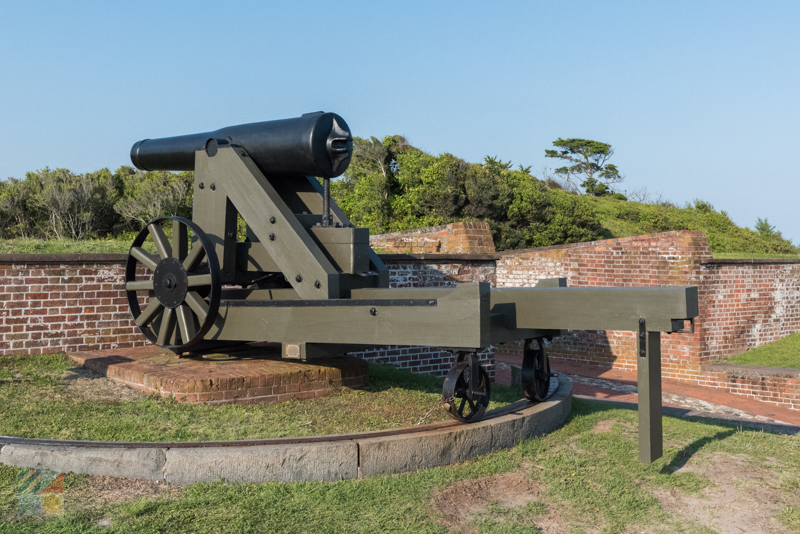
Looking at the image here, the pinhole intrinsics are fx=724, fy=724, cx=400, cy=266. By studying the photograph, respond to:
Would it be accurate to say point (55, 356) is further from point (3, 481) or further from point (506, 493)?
point (506, 493)

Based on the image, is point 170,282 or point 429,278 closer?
point 170,282

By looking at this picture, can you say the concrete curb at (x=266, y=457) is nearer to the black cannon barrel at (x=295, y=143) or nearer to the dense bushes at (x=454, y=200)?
the black cannon barrel at (x=295, y=143)

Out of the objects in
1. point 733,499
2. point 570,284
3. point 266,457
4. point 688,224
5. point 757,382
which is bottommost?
point 757,382

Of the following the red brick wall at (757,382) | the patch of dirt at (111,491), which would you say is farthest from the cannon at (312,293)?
the red brick wall at (757,382)

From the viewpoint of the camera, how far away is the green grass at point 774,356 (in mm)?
12597

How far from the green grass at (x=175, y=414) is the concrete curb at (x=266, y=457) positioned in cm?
39

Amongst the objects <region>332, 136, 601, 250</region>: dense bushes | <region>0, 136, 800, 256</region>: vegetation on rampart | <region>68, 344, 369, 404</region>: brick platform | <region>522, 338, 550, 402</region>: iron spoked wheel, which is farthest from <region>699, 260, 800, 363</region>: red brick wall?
<region>332, 136, 601, 250</region>: dense bushes

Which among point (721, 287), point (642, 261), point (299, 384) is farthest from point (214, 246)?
point (721, 287)

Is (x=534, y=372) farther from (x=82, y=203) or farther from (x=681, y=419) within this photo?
(x=82, y=203)

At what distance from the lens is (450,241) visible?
11984mm

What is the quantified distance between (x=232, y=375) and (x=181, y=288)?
83cm

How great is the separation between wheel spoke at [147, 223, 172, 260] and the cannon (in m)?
0.01

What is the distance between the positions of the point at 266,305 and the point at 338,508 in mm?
1969

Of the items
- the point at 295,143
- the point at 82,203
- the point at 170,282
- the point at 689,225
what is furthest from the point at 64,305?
the point at 689,225
